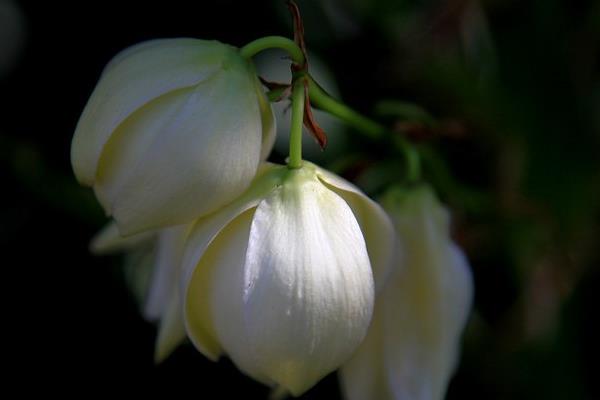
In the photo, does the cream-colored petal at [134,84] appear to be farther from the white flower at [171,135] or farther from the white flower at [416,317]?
the white flower at [416,317]

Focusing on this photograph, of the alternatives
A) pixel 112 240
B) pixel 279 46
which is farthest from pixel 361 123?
pixel 112 240

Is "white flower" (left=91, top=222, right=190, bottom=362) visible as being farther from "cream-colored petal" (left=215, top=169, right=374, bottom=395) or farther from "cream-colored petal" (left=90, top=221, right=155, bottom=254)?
"cream-colored petal" (left=215, top=169, right=374, bottom=395)

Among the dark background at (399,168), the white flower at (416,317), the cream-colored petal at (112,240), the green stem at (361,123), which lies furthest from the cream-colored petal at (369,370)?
the dark background at (399,168)

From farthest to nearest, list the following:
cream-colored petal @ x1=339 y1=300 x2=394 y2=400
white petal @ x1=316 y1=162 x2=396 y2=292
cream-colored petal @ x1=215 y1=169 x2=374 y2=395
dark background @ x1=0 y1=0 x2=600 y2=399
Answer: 1. dark background @ x1=0 y1=0 x2=600 y2=399
2. cream-colored petal @ x1=339 y1=300 x2=394 y2=400
3. white petal @ x1=316 y1=162 x2=396 y2=292
4. cream-colored petal @ x1=215 y1=169 x2=374 y2=395

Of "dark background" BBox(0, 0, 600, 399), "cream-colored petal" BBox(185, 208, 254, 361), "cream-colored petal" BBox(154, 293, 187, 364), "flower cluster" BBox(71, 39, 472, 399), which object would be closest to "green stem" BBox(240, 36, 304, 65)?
"flower cluster" BBox(71, 39, 472, 399)

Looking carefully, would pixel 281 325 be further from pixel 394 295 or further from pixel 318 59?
pixel 318 59
